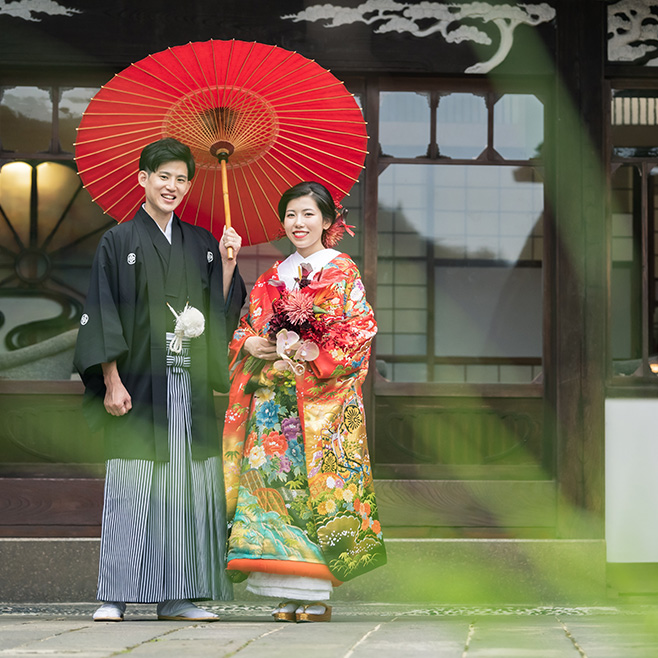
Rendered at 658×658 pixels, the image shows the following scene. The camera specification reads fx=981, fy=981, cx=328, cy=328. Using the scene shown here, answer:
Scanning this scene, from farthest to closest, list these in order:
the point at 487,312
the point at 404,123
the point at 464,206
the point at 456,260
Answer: the point at 487,312, the point at 456,260, the point at 464,206, the point at 404,123

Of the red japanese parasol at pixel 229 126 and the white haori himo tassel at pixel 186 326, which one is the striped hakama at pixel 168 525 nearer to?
the white haori himo tassel at pixel 186 326

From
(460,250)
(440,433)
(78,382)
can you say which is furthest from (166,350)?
(460,250)

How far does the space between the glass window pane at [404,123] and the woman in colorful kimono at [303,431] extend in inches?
68.3

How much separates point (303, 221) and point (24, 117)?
8.32 feet

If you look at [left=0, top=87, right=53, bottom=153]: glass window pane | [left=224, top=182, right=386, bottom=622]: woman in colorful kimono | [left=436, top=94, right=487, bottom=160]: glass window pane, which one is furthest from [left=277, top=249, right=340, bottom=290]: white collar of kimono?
[left=0, top=87, right=53, bottom=153]: glass window pane

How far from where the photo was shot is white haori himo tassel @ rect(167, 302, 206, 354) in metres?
4.35

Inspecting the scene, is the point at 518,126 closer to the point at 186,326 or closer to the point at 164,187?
the point at 164,187

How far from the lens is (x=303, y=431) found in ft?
14.5

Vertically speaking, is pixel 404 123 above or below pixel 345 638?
above

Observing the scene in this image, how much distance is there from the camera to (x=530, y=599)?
5812mm

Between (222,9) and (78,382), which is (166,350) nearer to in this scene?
(78,382)

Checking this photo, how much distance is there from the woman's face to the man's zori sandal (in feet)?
5.40

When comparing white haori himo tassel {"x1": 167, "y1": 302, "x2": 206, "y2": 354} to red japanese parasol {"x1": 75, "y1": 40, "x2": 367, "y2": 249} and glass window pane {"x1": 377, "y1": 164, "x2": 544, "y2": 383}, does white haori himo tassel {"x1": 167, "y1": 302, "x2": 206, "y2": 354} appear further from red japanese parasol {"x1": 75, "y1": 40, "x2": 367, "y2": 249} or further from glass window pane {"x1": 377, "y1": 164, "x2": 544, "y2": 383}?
glass window pane {"x1": 377, "y1": 164, "x2": 544, "y2": 383}

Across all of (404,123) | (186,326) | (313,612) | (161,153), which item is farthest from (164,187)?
(404,123)
